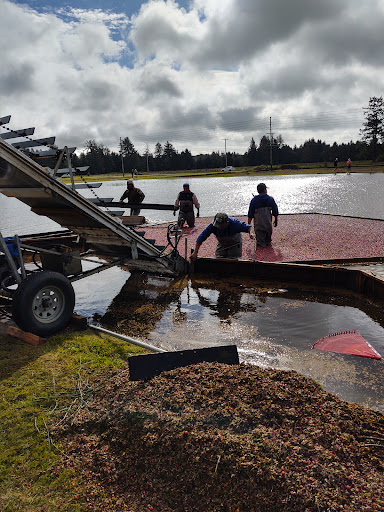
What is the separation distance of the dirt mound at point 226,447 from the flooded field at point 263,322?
0.93 metres

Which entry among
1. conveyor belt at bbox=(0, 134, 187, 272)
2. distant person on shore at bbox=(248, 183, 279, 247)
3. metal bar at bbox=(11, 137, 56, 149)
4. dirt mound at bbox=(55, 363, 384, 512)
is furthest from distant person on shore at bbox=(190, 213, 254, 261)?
dirt mound at bbox=(55, 363, 384, 512)

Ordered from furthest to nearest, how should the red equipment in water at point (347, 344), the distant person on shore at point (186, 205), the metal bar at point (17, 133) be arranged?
the distant person on shore at point (186, 205), the metal bar at point (17, 133), the red equipment in water at point (347, 344)

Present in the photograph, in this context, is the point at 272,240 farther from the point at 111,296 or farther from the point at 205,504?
the point at 205,504

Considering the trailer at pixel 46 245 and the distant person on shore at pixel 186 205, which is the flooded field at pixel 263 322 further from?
the distant person on shore at pixel 186 205

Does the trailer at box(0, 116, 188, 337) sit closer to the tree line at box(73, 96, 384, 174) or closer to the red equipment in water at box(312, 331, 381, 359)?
the red equipment in water at box(312, 331, 381, 359)

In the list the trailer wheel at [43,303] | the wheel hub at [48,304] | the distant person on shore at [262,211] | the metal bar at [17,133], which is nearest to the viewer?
the trailer wheel at [43,303]

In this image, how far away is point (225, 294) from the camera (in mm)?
7305

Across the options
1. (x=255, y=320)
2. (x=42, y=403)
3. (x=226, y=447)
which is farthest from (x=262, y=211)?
(x=226, y=447)

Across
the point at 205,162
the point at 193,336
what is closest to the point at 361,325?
the point at 193,336

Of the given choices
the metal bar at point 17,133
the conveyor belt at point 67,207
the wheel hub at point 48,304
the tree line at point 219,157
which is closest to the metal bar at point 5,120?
the metal bar at point 17,133

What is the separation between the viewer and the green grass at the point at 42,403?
2.55 m

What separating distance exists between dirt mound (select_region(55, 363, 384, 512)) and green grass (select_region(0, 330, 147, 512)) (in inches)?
6.6

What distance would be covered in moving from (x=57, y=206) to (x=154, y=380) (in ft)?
12.2

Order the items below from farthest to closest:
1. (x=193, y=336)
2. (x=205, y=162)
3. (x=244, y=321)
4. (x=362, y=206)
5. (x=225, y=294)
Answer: (x=205, y=162)
(x=362, y=206)
(x=225, y=294)
(x=244, y=321)
(x=193, y=336)
